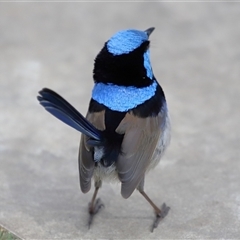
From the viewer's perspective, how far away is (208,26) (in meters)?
7.56

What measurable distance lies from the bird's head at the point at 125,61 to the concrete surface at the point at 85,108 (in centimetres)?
105

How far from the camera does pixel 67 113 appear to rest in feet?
13.1

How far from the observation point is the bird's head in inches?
172

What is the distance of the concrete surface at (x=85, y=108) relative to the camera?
4.75 meters

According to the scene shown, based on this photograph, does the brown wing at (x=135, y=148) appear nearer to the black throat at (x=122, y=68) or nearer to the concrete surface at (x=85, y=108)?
the black throat at (x=122, y=68)

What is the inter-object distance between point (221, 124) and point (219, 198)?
1.11 meters

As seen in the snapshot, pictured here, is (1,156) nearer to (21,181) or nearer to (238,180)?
(21,181)

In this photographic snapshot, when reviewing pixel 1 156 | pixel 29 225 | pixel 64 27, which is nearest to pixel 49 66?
pixel 64 27

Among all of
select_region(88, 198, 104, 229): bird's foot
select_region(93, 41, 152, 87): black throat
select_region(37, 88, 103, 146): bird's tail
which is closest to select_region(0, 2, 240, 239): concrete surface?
select_region(88, 198, 104, 229): bird's foot

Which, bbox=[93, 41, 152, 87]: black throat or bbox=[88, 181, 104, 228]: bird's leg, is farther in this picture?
bbox=[88, 181, 104, 228]: bird's leg

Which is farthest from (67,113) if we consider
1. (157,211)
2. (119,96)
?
(157,211)

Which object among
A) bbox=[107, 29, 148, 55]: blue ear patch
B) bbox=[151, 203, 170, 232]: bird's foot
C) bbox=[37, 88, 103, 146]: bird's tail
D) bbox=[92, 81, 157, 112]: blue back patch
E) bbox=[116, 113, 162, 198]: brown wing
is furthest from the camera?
bbox=[151, 203, 170, 232]: bird's foot

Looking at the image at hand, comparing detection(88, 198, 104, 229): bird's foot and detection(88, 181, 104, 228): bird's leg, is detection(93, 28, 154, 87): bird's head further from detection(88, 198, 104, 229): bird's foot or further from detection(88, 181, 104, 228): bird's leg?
detection(88, 198, 104, 229): bird's foot

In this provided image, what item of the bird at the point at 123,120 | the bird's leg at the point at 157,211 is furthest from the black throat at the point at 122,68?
the bird's leg at the point at 157,211
